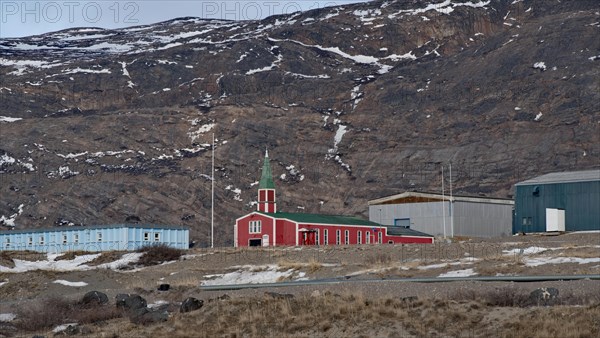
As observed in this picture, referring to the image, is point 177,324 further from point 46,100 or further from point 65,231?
point 46,100

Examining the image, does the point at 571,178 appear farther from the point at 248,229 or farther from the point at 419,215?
the point at 248,229

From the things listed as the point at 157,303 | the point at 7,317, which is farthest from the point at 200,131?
the point at 7,317

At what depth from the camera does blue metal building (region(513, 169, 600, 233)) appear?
7731cm

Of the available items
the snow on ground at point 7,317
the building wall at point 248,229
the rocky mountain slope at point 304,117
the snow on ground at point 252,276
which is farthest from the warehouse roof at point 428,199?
the snow on ground at point 7,317

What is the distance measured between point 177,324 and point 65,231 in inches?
2170

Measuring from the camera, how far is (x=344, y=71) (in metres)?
171

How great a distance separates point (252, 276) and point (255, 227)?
32092 mm

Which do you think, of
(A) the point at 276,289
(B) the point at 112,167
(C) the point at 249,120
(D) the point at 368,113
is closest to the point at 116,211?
(B) the point at 112,167

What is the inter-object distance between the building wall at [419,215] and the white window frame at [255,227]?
64.8 feet

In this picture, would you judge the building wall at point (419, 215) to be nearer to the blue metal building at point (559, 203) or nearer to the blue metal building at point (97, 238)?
the blue metal building at point (559, 203)

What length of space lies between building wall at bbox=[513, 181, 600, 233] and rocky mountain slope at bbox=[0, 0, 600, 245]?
3236 centimetres

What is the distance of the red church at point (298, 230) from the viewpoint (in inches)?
2982

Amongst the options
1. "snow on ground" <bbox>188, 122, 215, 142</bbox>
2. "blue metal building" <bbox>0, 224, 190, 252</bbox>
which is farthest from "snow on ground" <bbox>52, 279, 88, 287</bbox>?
"snow on ground" <bbox>188, 122, 215, 142</bbox>

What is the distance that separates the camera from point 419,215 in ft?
302
